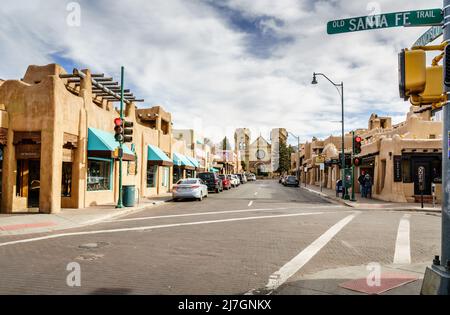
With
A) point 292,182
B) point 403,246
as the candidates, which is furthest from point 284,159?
point 403,246

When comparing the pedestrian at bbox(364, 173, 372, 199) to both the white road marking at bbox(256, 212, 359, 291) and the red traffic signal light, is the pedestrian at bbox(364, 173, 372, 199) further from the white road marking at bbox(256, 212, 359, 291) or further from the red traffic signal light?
the red traffic signal light

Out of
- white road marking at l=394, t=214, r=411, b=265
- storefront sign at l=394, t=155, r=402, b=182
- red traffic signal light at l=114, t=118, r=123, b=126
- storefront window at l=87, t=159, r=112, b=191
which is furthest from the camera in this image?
storefront sign at l=394, t=155, r=402, b=182

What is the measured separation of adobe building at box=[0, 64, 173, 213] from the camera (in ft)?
49.8

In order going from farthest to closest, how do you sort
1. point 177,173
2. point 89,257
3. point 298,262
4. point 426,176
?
point 177,173 → point 426,176 → point 89,257 → point 298,262

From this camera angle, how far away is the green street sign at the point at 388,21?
16.4 feet

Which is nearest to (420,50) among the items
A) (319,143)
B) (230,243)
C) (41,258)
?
(230,243)

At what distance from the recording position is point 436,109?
502 centimetres

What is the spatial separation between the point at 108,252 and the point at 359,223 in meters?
9.26

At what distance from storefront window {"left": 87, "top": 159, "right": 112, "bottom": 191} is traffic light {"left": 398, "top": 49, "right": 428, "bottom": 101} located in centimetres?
1686

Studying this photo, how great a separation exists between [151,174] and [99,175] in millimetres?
9186

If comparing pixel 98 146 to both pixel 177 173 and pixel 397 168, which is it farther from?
pixel 177 173

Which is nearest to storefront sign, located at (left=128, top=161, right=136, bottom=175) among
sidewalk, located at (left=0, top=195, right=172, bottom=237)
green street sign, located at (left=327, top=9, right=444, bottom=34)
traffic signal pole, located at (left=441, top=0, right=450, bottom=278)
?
sidewalk, located at (left=0, top=195, right=172, bottom=237)

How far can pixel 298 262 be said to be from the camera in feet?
24.5

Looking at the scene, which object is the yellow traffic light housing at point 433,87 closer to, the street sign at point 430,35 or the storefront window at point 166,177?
the street sign at point 430,35
